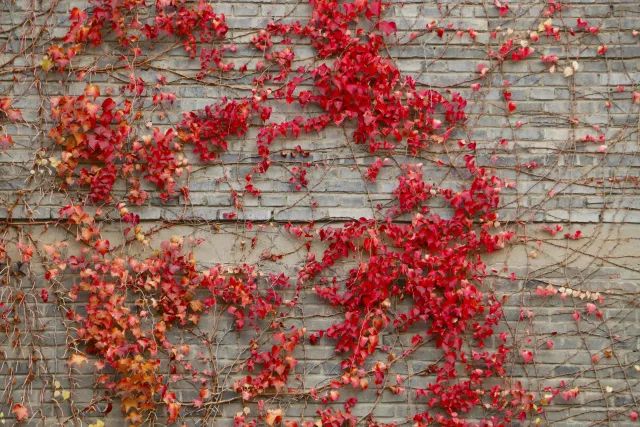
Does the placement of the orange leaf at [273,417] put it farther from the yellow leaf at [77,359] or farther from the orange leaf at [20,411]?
the orange leaf at [20,411]

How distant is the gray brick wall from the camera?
4.22 meters

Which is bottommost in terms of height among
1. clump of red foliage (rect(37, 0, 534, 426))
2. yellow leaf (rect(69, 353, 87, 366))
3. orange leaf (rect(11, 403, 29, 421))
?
orange leaf (rect(11, 403, 29, 421))

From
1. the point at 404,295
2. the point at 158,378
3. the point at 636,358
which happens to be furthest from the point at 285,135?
the point at 636,358

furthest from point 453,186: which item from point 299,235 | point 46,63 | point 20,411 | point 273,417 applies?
point 20,411

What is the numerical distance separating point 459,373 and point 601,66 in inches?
75.7

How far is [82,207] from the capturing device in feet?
14.0

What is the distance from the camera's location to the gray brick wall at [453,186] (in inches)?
166

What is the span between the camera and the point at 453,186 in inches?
171

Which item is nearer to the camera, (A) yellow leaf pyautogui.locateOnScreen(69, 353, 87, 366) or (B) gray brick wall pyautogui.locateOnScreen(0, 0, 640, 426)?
(A) yellow leaf pyautogui.locateOnScreen(69, 353, 87, 366)

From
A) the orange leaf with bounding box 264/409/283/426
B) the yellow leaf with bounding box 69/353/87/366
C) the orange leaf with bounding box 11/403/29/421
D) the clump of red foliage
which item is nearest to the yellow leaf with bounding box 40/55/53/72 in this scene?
the clump of red foliage

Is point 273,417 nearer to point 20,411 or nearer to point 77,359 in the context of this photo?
point 77,359

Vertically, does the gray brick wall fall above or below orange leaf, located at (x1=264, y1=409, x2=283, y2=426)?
above

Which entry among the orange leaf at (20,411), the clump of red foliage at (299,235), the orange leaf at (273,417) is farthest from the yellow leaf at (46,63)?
the orange leaf at (273,417)

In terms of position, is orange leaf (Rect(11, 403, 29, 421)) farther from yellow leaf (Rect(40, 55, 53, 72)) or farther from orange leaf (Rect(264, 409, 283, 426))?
yellow leaf (Rect(40, 55, 53, 72))
